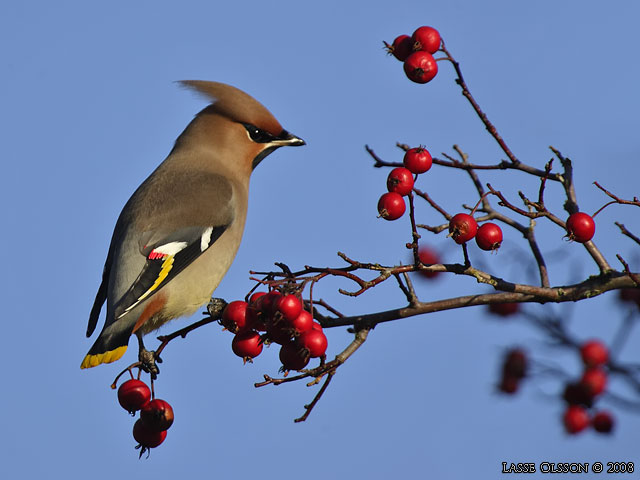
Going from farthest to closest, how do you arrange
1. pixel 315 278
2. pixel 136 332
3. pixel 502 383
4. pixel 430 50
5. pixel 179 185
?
1. pixel 179 185
2. pixel 136 332
3. pixel 502 383
4. pixel 430 50
5. pixel 315 278

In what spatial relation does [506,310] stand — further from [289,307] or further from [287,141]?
[287,141]

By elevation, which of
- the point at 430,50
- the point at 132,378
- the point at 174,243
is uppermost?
the point at 174,243

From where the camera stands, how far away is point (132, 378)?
293 centimetres

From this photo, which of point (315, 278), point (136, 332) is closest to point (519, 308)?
point (315, 278)

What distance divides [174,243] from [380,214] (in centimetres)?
170

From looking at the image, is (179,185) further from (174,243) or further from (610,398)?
(610,398)

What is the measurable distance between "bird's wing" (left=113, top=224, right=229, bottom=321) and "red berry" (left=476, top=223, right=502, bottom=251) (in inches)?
68.2

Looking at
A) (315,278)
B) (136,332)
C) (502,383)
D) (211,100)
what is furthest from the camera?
(211,100)

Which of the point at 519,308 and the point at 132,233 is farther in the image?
the point at 132,233

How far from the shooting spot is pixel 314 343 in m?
2.27

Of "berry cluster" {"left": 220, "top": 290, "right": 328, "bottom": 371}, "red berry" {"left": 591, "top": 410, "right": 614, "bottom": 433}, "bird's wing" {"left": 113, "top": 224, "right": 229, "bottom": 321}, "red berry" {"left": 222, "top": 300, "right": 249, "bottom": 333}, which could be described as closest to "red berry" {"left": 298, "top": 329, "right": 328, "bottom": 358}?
"berry cluster" {"left": 220, "top": 290, "right": 328, "bottom": 371}

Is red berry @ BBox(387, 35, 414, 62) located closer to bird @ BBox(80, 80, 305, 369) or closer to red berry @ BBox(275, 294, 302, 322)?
red berry @ BBox(275, 294, 302, 322)

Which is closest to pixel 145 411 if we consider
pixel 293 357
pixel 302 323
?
pixel 293 357

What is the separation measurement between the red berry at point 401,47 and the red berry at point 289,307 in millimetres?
961
